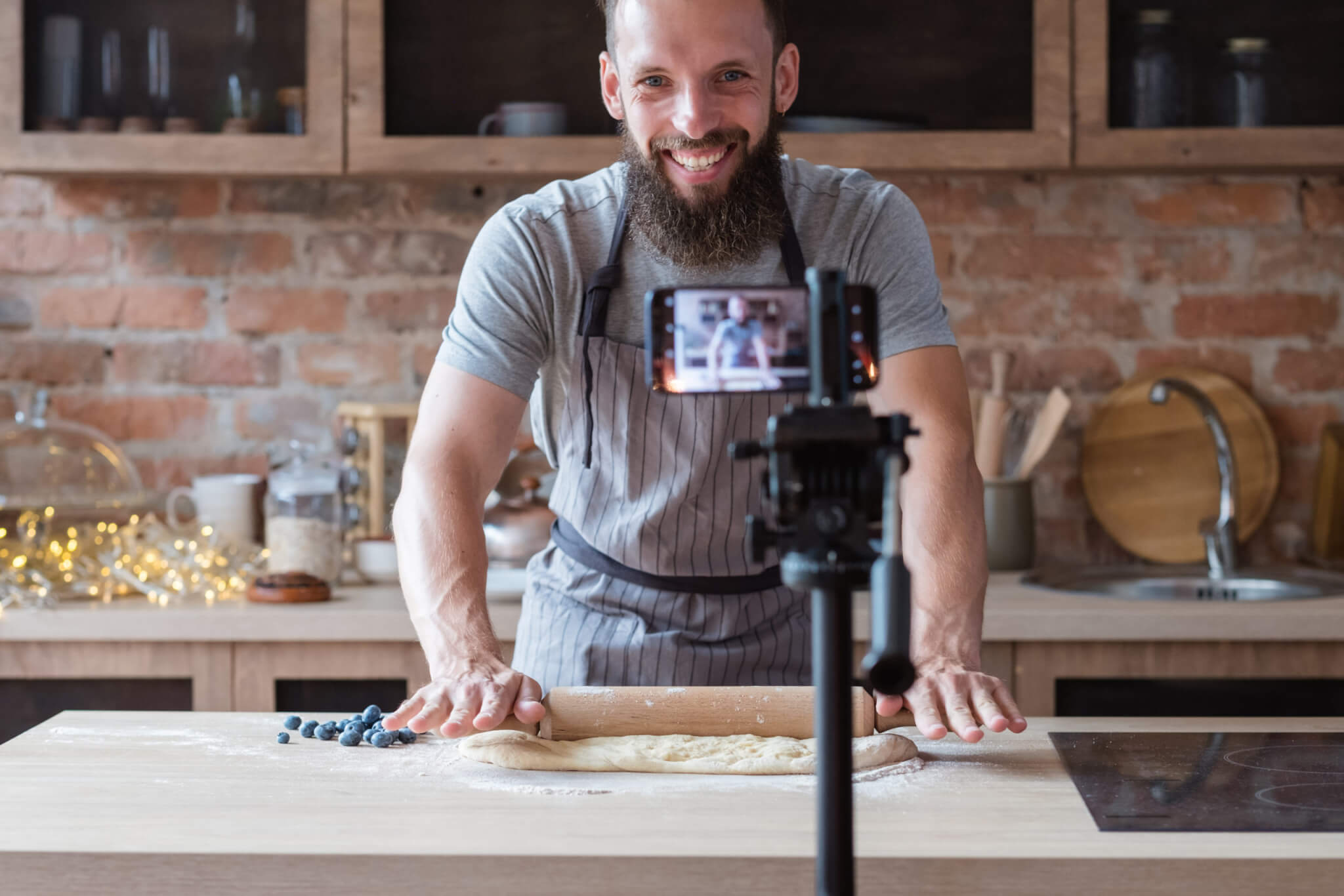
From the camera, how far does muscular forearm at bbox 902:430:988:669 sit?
1294 millimetres

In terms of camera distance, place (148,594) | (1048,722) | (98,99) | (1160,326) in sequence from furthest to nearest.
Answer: (1160,326)
(98,99)
(148,594)
(1048,722)

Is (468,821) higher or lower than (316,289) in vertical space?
lower

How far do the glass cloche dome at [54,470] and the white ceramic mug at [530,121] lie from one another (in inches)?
33.2

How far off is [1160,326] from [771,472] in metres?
1.99

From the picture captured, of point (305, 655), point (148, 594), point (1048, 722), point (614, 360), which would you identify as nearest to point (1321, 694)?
point (1048, 722)

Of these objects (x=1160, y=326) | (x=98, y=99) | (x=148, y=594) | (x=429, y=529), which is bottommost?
(x=148, y=594)

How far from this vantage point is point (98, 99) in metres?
2.35

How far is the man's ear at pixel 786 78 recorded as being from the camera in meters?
1.59

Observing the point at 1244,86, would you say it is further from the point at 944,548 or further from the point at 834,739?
the point at 834,739

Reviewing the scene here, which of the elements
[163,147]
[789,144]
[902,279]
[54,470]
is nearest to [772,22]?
[902,279]

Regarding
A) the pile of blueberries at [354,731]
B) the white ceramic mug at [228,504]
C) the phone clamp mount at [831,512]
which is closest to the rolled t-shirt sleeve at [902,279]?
the pile of blueberries at [354,731]

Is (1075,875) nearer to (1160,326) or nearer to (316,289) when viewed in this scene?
(1160,326)

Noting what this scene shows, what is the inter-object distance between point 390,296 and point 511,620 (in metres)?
0.80

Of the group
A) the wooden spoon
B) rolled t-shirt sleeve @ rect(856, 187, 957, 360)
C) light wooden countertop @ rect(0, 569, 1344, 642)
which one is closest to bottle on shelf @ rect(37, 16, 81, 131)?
light wooden countertop @ rect(0, 569, 1344, 642)
